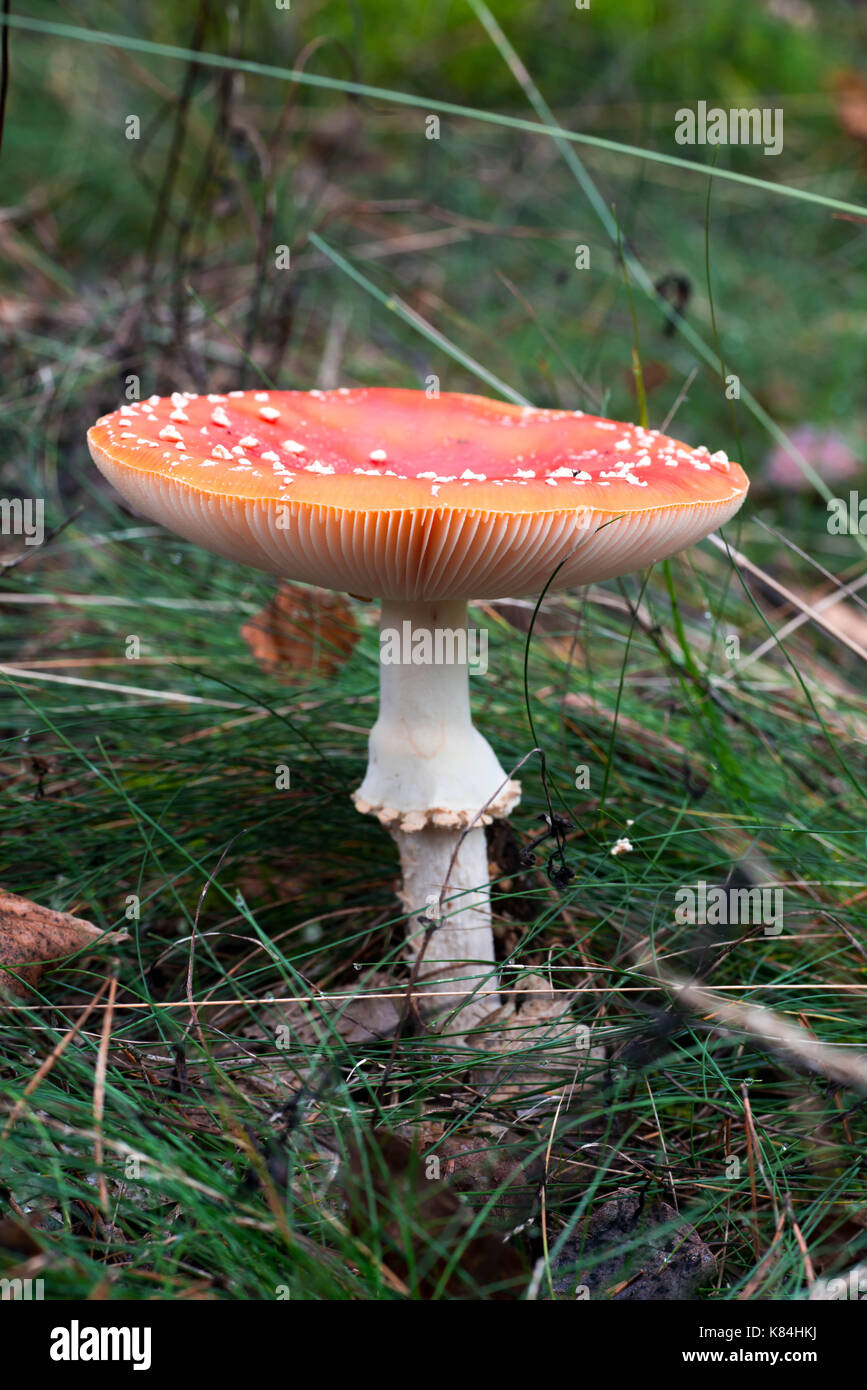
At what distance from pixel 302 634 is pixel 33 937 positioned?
1.54 meters

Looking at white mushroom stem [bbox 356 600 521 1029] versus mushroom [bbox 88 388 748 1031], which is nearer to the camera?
mushroom [bbox 88 388 748 1031]

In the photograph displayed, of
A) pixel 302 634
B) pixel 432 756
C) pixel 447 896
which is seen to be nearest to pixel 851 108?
pixel 302 634

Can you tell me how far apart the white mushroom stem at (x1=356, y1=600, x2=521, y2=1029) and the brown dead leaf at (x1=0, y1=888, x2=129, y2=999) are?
70 centimetres

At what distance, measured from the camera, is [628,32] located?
310 inches

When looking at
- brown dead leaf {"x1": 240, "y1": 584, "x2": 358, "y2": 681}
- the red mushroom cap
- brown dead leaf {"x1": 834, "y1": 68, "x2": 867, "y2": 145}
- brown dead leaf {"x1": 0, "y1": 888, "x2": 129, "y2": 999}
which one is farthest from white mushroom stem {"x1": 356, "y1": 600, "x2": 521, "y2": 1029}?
brown dead leaf {"x1": 834, "y1": 68, "x2": 867, "y2": 145}

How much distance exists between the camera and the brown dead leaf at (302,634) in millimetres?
3523

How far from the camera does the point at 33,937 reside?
239cm

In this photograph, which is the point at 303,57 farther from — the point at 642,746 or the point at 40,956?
the point at 40,956

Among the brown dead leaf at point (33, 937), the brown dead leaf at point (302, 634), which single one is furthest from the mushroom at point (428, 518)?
the brown dead leaf at point (302, 634)

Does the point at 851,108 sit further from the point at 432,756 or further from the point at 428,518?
the point at 428,518

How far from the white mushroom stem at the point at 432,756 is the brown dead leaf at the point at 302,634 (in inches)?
37.9

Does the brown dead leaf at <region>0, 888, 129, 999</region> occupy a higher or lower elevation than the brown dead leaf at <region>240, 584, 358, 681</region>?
lower

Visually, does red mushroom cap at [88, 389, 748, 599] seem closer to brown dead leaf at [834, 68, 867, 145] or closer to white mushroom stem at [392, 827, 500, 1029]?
white mushroom stem at [392, 827, 500, 1029]

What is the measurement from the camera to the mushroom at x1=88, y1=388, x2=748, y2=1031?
1.94 meters
